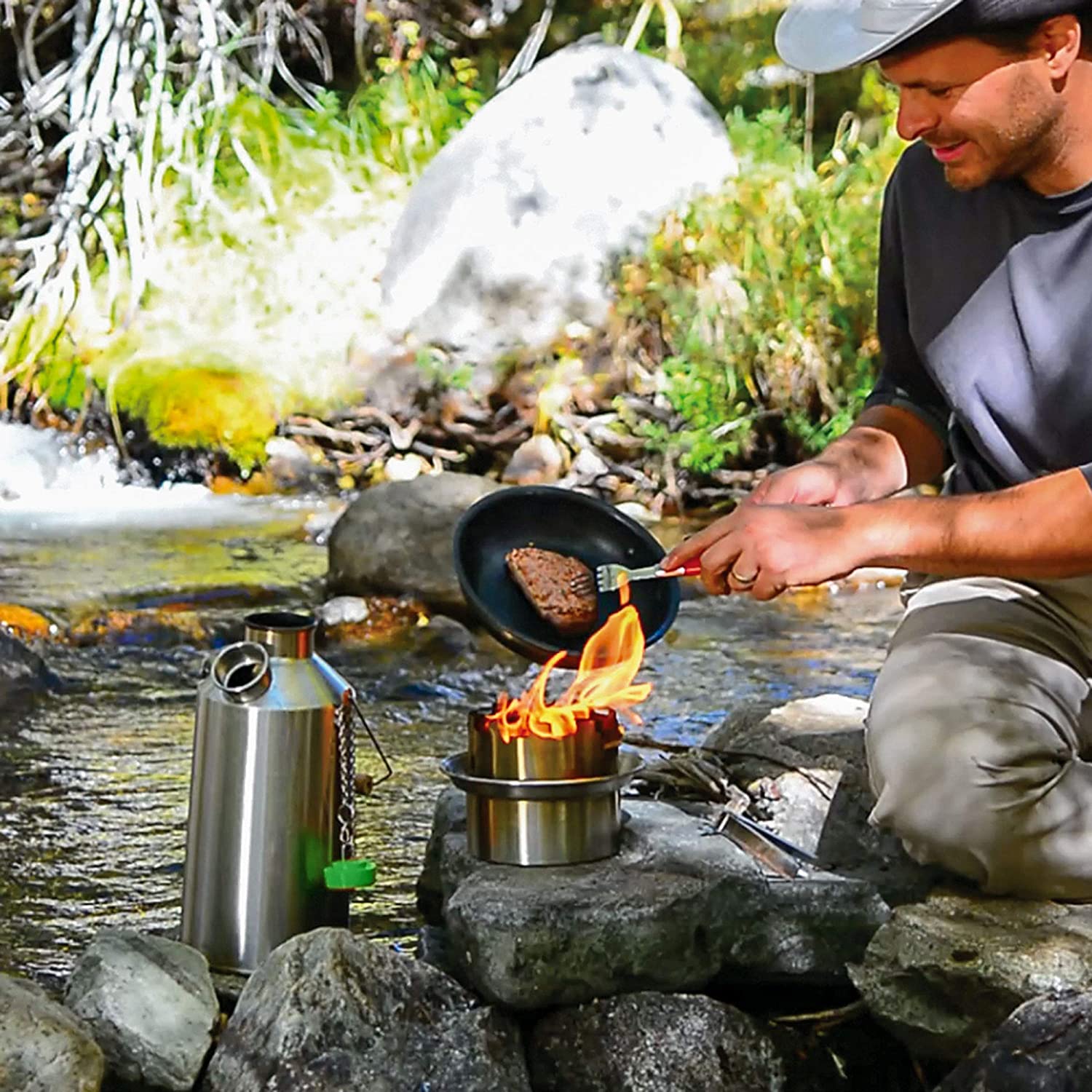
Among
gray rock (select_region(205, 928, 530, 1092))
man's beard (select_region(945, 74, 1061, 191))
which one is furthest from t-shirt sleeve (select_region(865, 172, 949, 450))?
gray rock (select_region(205, 928, 530, 1092))

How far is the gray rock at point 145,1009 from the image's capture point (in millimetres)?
2695

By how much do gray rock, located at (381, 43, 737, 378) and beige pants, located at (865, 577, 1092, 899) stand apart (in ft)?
24.5

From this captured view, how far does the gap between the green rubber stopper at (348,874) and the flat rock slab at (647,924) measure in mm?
149

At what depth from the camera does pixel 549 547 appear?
11.1ft

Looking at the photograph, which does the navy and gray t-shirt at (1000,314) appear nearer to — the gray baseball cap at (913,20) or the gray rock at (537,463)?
the gray baseball cap at (913,20)

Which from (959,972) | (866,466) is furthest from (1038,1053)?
(866,466)

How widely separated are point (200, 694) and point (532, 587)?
0.59 m

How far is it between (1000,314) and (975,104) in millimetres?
412

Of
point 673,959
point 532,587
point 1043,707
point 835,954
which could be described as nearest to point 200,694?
point 532,587

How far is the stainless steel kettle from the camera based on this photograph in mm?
2947

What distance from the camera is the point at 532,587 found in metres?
3.18

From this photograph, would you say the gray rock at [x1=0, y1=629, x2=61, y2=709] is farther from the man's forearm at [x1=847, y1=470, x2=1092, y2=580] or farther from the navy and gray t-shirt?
the man's forearm at [x1=847, y1=470, x2=1092, y2=580]

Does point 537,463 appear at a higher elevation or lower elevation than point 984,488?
lower

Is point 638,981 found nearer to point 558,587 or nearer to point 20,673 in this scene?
point 558,587
